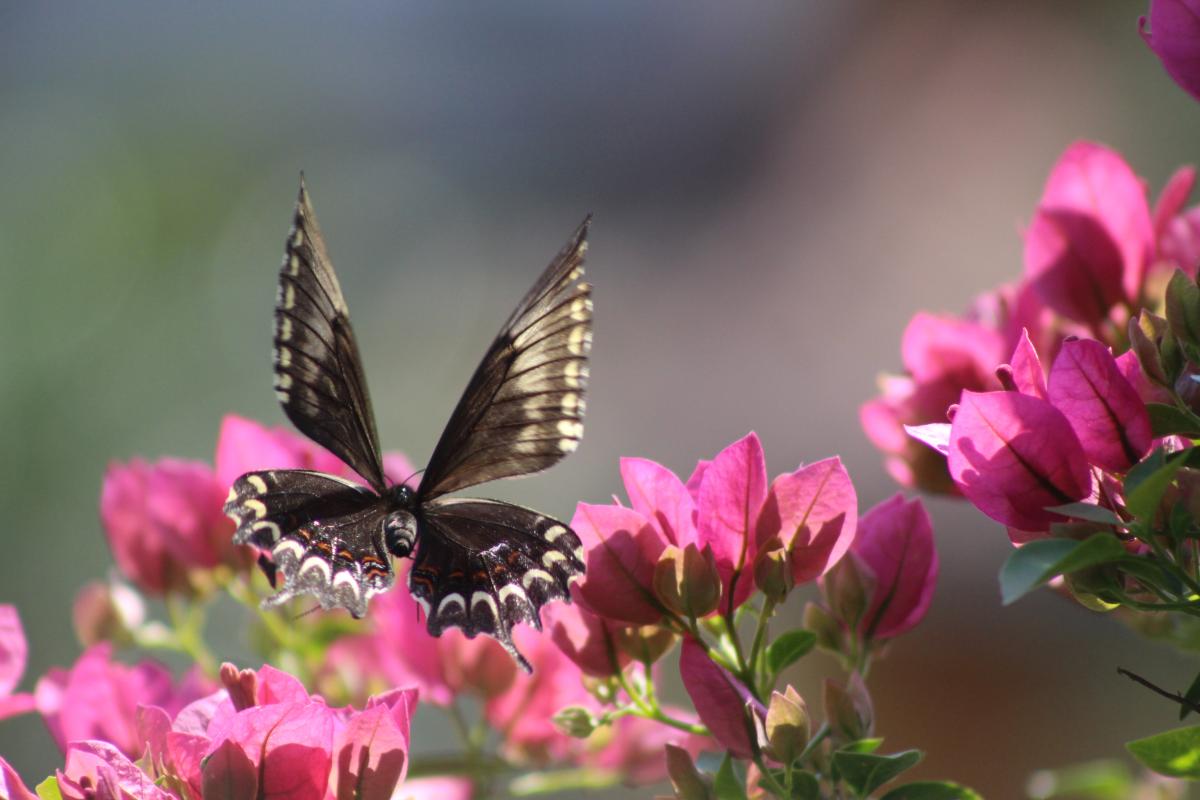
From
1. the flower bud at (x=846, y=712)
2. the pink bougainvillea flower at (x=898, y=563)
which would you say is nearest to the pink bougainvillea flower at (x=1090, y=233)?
the pink bougainvillea flower at (x=898, y=563)

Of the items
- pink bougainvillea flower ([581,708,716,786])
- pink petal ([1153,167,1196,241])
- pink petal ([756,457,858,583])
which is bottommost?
pink bougainvillea flower ([581,708,716,786])

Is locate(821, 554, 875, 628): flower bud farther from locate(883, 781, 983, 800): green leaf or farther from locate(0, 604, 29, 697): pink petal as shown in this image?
locate(0, 604, 29, 697): pink petal

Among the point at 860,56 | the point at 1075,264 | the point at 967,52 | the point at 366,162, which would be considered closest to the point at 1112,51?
the point at 967,52

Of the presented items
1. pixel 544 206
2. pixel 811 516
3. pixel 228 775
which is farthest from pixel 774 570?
pixel 544 206

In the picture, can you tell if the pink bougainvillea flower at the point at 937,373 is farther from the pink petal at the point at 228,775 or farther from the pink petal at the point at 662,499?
the pink petal at the point at 228,775

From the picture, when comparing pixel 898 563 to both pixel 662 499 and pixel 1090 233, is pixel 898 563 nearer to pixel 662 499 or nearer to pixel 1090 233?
pixel 662 499

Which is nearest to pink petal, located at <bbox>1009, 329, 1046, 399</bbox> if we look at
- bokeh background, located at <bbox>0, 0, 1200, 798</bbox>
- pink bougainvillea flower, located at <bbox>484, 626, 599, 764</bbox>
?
pink bougainvillea flower, located at <bbox>484, 626, 599, 764</bbox>
